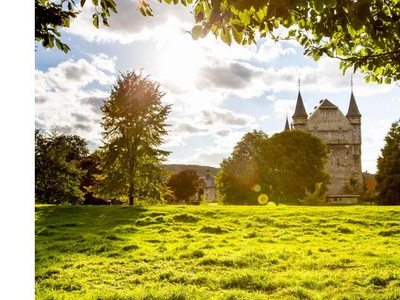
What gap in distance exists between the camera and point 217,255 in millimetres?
10258

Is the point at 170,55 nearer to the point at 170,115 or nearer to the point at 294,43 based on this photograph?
the point at 294,43

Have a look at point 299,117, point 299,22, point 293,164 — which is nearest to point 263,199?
point 293,164

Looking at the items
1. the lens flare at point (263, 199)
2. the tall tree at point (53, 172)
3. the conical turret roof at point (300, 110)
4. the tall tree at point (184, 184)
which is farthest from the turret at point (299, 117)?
the tall tree at point (53, 172)

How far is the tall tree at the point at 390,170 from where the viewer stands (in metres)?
44.0

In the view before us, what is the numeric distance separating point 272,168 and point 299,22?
45.0 meters

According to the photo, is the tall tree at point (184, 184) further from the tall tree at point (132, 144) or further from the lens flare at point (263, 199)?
the tall tree at point (132, 144)

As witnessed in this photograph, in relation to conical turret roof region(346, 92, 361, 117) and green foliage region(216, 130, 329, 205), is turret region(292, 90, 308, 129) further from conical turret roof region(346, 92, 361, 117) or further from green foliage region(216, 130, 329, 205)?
green foliage region(216, 130, 329, 205)

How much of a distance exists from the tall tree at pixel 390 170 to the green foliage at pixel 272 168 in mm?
6854

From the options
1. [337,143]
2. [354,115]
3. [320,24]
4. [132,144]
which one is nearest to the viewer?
[320,24]

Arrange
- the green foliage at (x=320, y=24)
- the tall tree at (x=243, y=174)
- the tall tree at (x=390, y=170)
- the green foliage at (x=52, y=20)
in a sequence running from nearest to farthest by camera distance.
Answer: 1. the green foliage at (x=320, y=24)
2. the green foliage at (x=52, y=20)
3. the tall tree at (x=390, y=170)
4. the tall tree at (x=243, y=174)

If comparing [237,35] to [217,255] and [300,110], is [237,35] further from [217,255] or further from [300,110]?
[300,110]
